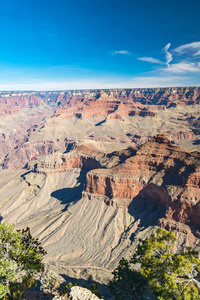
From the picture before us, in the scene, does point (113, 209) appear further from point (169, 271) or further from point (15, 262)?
point (15, 262)

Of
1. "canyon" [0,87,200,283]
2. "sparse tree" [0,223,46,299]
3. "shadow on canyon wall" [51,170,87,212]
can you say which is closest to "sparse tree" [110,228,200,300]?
"sparse tree" [0,223,46,299]

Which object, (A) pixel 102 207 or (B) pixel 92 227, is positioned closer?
(B) pixel 92 227

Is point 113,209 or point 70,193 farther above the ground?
point 113,209

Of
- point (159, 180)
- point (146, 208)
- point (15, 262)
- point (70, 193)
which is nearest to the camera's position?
point (15, 262)

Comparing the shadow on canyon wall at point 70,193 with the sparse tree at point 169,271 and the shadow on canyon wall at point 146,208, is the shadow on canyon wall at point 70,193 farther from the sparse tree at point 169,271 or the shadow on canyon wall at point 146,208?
the sparse tree at point 169,271

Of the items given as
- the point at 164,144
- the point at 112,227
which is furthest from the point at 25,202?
the point at 164,144

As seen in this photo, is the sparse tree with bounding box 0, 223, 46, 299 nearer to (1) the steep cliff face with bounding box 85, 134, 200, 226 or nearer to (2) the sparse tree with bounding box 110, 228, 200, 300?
(2) the sparse tree with bounding box 110, 228, 200, 300

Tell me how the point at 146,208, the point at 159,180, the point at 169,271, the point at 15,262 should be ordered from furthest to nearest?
the point at 146,208 → the point at 159,180 → the point at 169,271 → the point at 15,262

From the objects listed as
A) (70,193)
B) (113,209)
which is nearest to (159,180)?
(113,209)

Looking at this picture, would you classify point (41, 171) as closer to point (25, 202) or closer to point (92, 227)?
point (25, 202)
